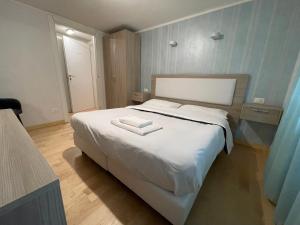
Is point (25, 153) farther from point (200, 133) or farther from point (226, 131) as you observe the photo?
point (226, 131)

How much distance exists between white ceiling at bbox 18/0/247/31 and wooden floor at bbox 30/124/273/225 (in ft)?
8.34

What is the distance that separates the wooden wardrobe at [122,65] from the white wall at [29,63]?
1.26 metres

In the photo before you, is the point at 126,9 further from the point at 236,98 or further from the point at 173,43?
the point at 236,98

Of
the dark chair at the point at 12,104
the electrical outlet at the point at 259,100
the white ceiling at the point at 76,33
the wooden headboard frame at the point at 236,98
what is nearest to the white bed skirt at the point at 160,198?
the wooden headboard frame at the point at 236,98

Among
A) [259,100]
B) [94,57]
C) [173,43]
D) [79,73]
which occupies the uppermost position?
[173,43]

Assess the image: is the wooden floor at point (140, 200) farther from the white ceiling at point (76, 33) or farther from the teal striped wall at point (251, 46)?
the white ceiling at point (76, 33)

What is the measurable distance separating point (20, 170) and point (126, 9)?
9.41 feet

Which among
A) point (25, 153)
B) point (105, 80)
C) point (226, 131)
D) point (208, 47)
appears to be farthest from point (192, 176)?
point (105, 80)

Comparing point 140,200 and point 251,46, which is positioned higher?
point 251,46

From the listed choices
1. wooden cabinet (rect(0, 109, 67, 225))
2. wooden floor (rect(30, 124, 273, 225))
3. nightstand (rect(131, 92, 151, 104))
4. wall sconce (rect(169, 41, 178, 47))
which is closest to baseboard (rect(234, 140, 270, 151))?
wooden floor (rect(30, 124, 273, 225))

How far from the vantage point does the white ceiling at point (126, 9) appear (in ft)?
7.29

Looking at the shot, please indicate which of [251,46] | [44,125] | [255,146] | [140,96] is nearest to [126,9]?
[140,96]

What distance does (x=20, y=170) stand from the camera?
0.50 m

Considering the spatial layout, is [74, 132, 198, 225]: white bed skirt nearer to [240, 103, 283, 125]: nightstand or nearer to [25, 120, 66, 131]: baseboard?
[240, 103, 283, 125]: nightstand
